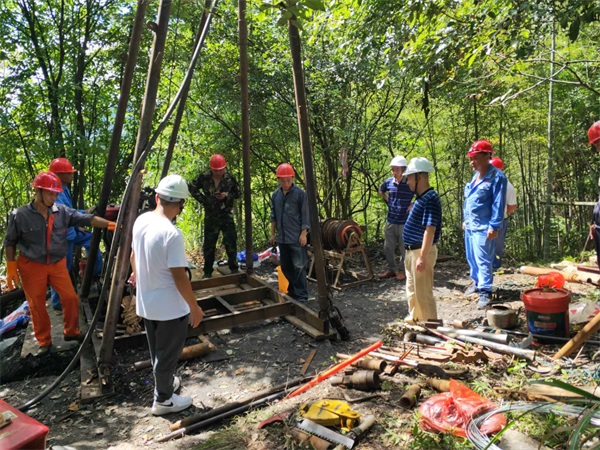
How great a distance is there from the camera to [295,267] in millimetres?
6641

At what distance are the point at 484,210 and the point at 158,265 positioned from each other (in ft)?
13.8

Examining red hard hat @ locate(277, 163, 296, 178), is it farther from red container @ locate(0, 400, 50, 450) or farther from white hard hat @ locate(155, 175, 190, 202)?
red container @ locate(0, 400, 50, 450)

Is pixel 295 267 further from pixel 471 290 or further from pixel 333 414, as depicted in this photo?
pixel 333 414

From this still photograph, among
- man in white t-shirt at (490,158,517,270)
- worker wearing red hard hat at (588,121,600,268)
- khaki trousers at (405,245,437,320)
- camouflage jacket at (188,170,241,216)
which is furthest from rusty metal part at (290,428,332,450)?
man in white t-shirt at (490,158,517,270)

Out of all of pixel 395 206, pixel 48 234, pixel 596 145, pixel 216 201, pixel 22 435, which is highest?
pixel 596 145

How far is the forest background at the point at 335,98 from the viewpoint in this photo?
17.1 ft

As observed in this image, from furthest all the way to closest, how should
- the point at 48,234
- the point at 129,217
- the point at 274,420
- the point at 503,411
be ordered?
1. the point at 48,234
2. the point at 129,217
3. the point at 274,420
4. the point at 503,411

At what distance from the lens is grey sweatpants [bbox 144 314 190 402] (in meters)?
3.71

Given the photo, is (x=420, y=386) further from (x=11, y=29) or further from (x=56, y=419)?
(x=11, y=29)

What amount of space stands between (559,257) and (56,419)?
10019 mm

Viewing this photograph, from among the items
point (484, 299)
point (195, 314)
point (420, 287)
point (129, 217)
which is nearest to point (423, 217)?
point (420, 287)

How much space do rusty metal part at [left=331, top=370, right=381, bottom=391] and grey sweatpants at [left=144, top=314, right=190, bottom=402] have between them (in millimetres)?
1442

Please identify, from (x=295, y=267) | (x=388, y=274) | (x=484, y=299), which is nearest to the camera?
(x=484, y=299)

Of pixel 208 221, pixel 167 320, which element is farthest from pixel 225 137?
pixel 167 320
